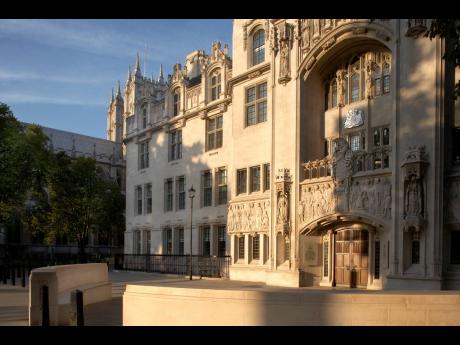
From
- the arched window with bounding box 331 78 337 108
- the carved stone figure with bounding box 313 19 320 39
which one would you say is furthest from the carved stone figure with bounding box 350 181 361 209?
the carved stone figure with bounding box 313 19 320 39

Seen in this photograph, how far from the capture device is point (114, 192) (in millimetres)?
61375

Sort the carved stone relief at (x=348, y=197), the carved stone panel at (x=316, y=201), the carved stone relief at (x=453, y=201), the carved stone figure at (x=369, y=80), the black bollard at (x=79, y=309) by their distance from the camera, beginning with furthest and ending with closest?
1. the carved stone figure at (x=369, y=80)
2. the carved stone panel at (x=316, y=201)
3. the carved stone relief at (x=348, y=197)
4. the carved stone relief at (x=453, y=201)
5. the black bollard at (x=79, y=309)

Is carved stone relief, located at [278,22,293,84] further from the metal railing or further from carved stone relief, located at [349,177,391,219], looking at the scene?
the metal railing

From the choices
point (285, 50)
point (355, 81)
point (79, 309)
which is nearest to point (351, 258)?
point (355, 81)

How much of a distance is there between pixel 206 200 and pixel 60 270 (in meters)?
21.3

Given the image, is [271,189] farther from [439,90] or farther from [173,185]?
[173,185]

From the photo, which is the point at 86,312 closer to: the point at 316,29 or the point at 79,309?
the point at 79,309

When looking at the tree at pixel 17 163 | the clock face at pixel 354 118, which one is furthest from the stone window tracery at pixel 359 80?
the tree at pixel 17 163

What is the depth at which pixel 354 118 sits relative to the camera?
24.5m

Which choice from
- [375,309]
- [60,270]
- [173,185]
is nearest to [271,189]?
[60,270]

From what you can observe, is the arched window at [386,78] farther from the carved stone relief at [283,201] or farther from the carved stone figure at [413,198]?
the carved stone relief at [283,201]

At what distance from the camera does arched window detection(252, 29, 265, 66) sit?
96.4 feet

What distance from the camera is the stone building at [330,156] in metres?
19.2

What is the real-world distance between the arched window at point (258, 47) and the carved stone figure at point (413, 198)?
42.3ft
